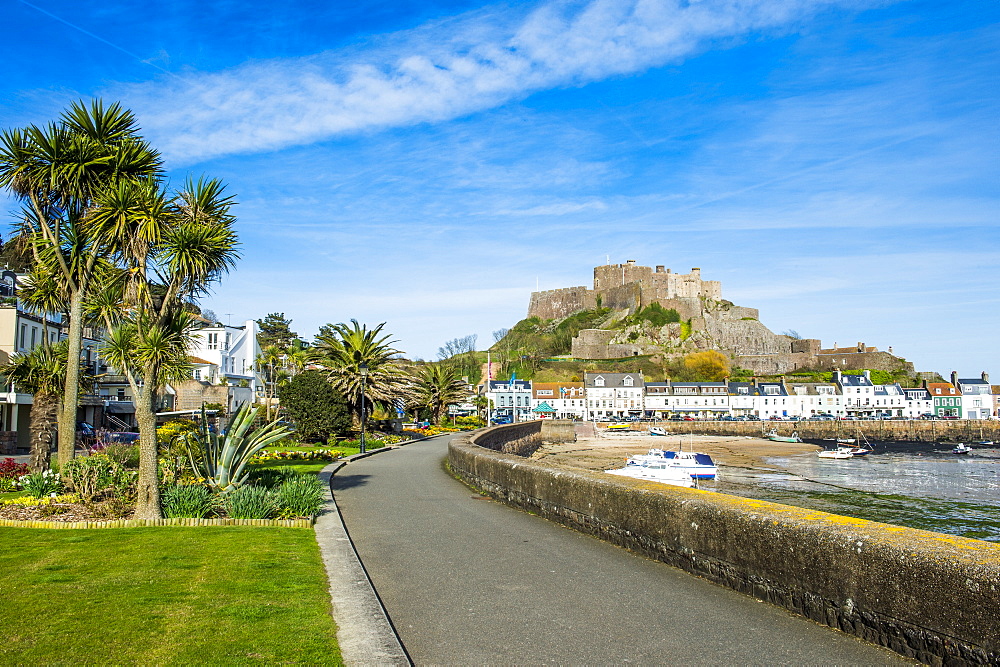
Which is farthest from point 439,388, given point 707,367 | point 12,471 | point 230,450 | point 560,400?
point 707,367

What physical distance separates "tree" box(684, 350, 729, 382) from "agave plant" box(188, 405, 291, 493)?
138301mm

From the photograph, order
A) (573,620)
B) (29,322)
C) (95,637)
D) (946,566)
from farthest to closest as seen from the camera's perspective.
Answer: (29,322), (573,620), (95,637), (946,566)

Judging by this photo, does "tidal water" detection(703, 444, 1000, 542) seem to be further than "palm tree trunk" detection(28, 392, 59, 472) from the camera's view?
Yes

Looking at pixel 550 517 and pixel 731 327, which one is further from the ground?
pixel 731 327

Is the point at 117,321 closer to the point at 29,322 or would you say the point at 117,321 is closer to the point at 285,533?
the point at 285,533

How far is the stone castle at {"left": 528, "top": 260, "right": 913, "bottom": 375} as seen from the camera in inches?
5861

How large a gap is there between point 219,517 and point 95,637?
233 inches

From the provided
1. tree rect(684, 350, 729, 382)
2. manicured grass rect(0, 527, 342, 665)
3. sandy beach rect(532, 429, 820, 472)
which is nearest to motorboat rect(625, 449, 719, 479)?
sandy beach rect(532, 429, 820, 472)

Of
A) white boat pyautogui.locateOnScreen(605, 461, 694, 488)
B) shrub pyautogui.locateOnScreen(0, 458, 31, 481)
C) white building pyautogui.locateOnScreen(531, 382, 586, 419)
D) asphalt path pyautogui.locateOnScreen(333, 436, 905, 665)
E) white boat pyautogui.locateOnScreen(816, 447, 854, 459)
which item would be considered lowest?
white boat pyautogui.locateOnScreen(816, 447, 854, 459)

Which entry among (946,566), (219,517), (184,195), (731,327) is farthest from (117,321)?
(731,327)

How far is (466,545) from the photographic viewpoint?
936 cm

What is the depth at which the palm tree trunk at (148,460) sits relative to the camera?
34.7ft

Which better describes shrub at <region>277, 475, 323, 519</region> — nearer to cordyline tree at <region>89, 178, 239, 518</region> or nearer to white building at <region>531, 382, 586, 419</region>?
cordyline tree at <region>89, 178, 239, 518</region>

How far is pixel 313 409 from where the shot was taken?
3412 centimetres
